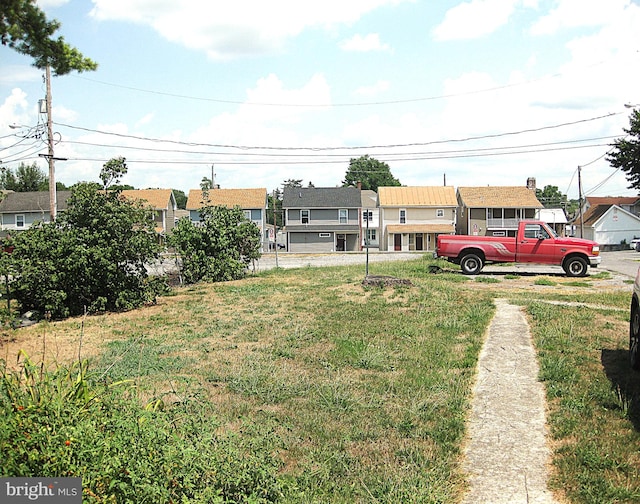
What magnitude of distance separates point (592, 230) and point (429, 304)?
64.4 meters

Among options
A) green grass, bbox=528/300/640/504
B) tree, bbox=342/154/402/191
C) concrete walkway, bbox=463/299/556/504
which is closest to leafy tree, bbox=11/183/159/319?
concrete walkway, bbox=463/299/556/504

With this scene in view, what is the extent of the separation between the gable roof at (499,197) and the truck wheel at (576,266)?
4287cm

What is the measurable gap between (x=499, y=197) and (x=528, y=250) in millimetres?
44794

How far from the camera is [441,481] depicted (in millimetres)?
5031

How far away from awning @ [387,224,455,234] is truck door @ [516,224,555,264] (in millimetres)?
41996

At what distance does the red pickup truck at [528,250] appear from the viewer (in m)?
22.4

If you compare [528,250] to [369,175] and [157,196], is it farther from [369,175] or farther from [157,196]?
[369,175]

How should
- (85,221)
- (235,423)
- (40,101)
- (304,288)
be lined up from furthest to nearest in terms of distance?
(40,101)
(304,288)
(85,221)
(235,423)

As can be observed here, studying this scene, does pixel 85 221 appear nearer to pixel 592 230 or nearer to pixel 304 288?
pixel 304 288

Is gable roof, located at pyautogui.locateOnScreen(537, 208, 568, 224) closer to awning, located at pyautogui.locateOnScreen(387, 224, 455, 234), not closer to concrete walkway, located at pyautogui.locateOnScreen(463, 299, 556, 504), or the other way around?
awning, located at pyautogui.locateOnScreen(387, 224, 455, 234)

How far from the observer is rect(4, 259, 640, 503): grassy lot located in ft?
16.6

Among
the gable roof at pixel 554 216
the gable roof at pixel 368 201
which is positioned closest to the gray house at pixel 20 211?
the gable roof at pixel 368 201

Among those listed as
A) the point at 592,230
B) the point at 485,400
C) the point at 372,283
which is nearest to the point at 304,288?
the point at 372,283

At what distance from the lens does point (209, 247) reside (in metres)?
23.7
